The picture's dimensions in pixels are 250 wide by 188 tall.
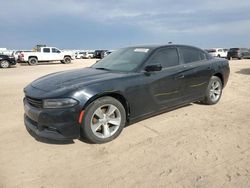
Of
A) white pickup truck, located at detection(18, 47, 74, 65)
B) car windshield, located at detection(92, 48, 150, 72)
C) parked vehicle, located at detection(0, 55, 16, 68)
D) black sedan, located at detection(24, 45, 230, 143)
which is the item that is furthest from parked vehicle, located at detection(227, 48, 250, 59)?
car windshield, located at detection(92, 48, 150, 72)

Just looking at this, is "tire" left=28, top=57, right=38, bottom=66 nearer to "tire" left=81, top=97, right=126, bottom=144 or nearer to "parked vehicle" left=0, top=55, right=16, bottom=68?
"parked vehicle" left=0, top=55, right=16, bottom=68

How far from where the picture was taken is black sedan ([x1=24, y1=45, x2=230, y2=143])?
351 cm

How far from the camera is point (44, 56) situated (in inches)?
964

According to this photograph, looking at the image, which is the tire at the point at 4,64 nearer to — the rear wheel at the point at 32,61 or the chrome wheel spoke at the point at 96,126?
the rear wheel at the point at 32,61

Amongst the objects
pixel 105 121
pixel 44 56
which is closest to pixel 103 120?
pixel 105 121

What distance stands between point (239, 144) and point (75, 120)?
2527 mm

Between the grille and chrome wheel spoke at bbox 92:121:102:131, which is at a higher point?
the grille

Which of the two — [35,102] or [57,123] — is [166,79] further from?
[35,102]

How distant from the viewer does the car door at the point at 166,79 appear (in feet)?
14.5

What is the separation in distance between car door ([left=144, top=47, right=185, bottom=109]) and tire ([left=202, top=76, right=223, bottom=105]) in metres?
1.20

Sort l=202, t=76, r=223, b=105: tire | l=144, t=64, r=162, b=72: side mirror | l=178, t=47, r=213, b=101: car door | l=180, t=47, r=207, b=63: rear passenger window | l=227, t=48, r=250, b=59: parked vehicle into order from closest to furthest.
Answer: l=144, t=64, r=162, b=72: side mirror
l=178, t=47, r=213, b=101: car door
l=180, t=47, r=207, b=63: rear passenger window
l=202, t=76, r=223, b=105: tire
l=227, t=48, r=250, b=59: parked vehicle

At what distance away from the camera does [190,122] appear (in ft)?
15.7

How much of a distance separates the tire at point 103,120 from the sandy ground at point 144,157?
154 mm

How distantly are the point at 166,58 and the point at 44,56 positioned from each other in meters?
21.8
